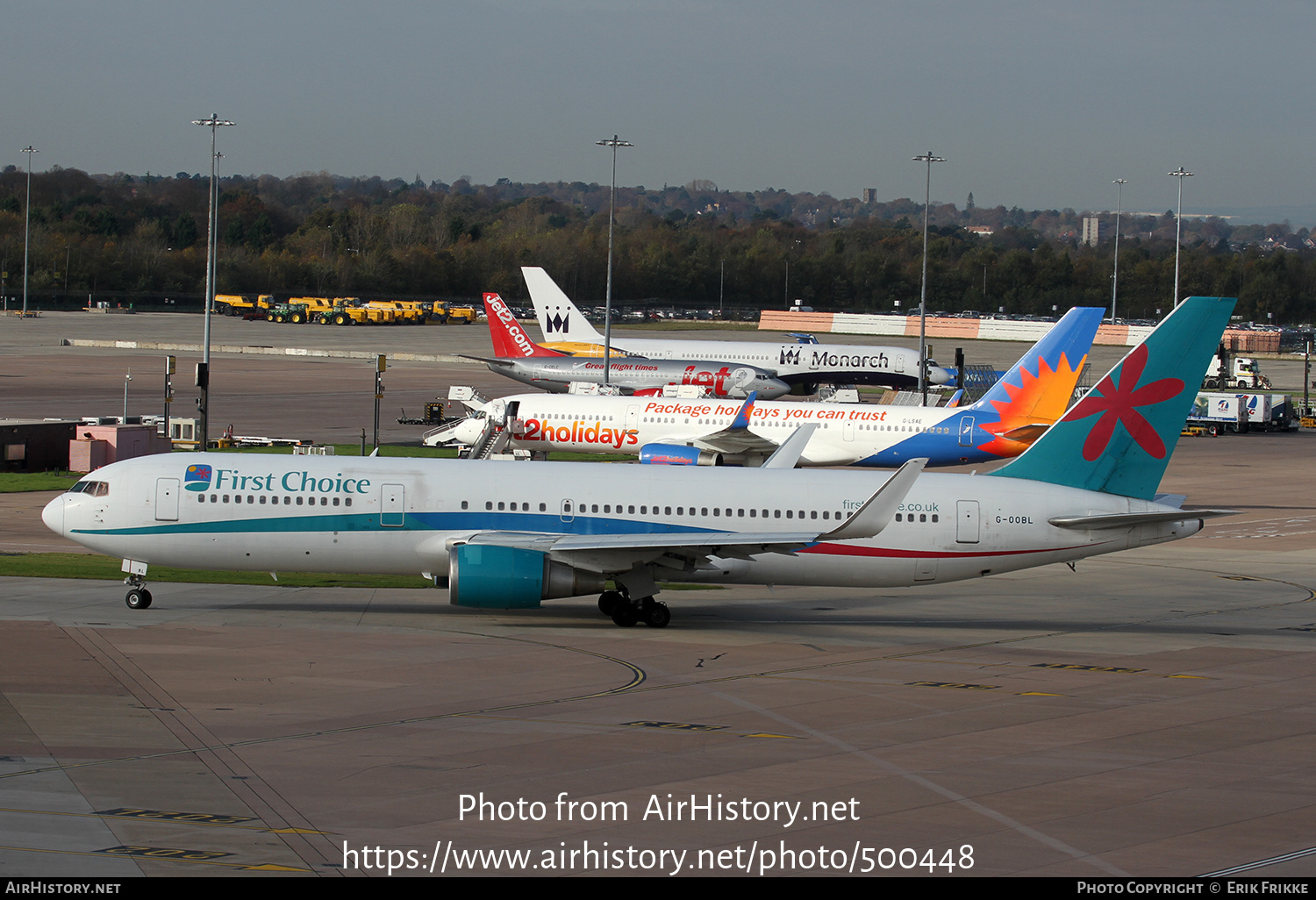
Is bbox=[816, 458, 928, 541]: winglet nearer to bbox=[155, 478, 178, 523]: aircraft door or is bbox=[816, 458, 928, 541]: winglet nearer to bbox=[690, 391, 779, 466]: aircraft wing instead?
bbox=[155, 478, 178, 523]: aircraft door

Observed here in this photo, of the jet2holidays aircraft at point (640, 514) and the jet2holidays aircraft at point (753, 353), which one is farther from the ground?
the jet2holidays aircraft at point (753, 353)

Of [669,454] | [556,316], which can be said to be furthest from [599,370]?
[669,454]

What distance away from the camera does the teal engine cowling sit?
31484mm

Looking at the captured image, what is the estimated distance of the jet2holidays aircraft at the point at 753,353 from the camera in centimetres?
11125

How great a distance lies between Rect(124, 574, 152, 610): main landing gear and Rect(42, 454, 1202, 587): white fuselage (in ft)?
2.33

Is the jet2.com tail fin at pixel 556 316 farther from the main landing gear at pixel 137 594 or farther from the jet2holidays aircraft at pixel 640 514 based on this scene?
the main landing gear at pixel 137 594

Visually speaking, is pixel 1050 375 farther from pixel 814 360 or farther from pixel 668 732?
pixel 814 360

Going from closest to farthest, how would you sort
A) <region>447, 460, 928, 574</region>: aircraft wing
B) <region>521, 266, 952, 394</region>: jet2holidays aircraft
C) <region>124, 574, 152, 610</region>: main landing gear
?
<region>447, 460, 928, 574</region>: aircraft wing → <region>124, 574, 152, 610</region>: main landing gear → <region>521, 266, 952, 394</region>: jet2holidays aircraft

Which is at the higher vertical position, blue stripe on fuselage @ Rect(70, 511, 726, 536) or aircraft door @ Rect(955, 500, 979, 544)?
aircraft door @ Rect(955, 500, 979, 544)

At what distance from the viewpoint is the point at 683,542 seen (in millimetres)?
31688

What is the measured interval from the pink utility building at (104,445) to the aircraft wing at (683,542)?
3317 centimetres

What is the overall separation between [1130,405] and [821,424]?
1256 inches

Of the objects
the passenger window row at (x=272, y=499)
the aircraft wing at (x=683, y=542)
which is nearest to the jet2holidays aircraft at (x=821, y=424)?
the aircraft wing at (x=683, y=542)

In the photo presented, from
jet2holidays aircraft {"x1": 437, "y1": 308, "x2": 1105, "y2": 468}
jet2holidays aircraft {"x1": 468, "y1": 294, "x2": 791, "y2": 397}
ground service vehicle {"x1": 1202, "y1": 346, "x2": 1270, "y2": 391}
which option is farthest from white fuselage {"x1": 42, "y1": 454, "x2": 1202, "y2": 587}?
ground service vehicle {"x1": 1202, "y1": 346, "x2": 1270, "y2": 391}
